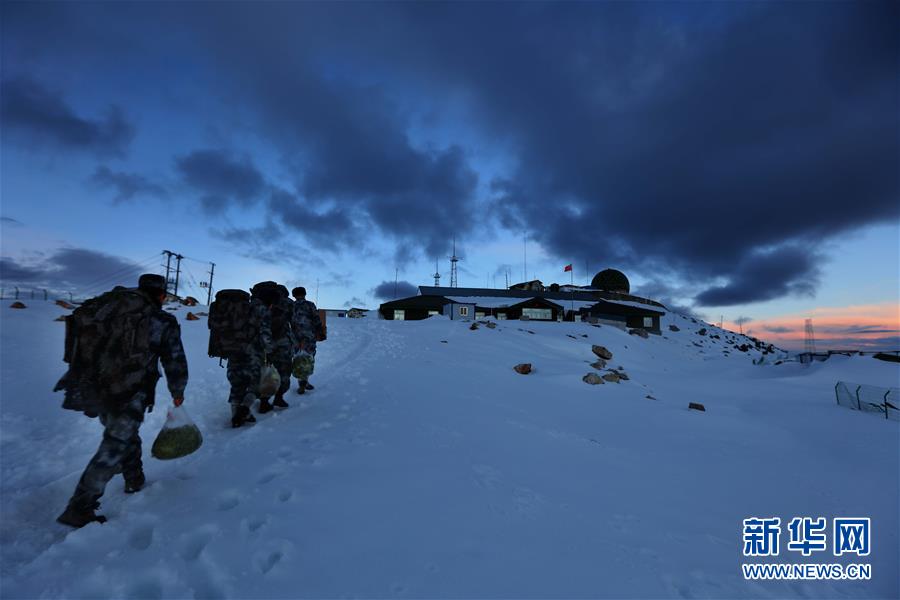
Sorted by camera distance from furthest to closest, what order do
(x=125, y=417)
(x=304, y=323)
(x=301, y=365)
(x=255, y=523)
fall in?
(x=304, y=323), (x=301, y=365), (x=125, y=417), (x=255, y=523)

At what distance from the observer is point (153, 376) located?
12.6ft

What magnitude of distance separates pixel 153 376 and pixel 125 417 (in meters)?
0.45

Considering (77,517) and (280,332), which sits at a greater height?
(280,332)

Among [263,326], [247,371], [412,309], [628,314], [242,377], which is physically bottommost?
[242,377]

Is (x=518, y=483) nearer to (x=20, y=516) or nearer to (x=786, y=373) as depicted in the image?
(x=20, y=516)

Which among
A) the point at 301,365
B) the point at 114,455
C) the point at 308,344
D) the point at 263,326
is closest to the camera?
the point at 114,455

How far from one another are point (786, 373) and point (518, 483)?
78.1ft

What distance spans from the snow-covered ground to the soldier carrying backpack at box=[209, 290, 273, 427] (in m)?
0.49

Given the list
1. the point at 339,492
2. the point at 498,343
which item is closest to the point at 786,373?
the point at 498,343

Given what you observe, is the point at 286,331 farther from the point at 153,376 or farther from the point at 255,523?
the point at 255,523

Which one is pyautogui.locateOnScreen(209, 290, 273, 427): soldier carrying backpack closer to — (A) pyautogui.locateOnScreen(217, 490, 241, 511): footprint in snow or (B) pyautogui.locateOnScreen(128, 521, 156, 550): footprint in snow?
(A) pyautogui.locateOnScreen(217, 490, 241, 511): footprint in snow

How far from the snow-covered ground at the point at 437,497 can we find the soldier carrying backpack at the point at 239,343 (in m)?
0.49

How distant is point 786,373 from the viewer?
19812 millimetres

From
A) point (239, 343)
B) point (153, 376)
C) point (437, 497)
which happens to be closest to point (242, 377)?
point (239, 343)
